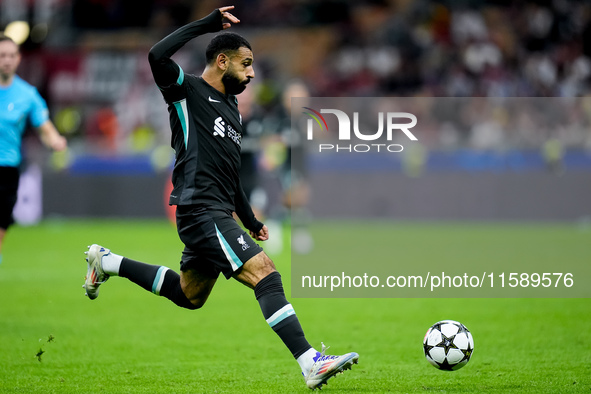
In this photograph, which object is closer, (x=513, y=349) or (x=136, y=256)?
(x=513, y=349)

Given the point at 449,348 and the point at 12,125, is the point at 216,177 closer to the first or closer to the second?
the point at 449,348

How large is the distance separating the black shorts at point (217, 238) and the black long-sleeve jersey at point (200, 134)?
0.25 ft

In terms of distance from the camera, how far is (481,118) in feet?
59.5

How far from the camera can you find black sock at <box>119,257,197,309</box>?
5.92 m

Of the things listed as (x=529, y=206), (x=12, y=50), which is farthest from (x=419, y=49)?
(x=12, y=50)

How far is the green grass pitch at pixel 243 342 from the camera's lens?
560cm

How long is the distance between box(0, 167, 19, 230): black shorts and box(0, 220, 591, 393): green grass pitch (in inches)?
38.3

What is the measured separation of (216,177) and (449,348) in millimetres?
1853

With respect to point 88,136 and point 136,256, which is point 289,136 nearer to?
point 136,256

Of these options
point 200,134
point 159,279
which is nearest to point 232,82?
point 200,134

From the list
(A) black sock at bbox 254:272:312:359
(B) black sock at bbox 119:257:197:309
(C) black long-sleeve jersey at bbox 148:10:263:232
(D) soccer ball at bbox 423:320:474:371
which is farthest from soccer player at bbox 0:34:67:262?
(D) soccer ball at bbox 423:320:474:371

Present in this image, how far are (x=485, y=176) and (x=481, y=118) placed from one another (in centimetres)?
125

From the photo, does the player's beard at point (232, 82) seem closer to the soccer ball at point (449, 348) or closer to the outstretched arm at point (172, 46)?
the outstretched arm at point (172, 46)

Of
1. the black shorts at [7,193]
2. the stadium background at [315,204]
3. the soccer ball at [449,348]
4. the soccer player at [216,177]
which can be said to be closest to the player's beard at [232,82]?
the soccer player at [216,177]
